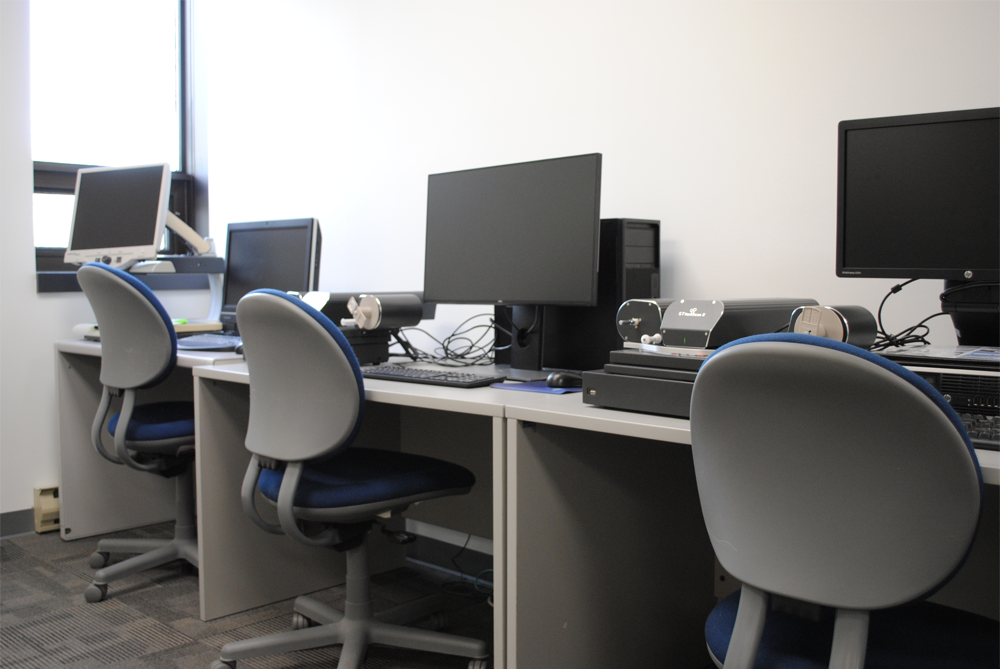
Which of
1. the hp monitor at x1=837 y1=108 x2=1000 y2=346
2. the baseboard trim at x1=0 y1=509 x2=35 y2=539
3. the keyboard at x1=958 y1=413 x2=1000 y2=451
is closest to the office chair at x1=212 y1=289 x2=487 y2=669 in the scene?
the hp monitor at x1=837 y1=108 x2=1000 y2=346

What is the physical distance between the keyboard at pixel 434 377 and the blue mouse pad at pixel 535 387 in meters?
0.04

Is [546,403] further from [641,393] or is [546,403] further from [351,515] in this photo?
[351,515]

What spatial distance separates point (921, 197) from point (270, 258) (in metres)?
2.17

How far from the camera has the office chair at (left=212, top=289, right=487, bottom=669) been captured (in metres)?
1.73

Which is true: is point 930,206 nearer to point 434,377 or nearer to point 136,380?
point 434,377

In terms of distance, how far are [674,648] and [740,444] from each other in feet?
3.47

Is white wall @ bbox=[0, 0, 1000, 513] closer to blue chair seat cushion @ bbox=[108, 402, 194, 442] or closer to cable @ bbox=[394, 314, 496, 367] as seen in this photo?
cable @ bbox=[394, 314, 496, 367]

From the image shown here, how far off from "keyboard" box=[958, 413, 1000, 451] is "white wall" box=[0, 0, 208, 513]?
10.4ft

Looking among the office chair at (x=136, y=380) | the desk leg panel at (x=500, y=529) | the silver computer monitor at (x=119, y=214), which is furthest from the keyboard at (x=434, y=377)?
the silver computer monitor at (x=119, y=214)

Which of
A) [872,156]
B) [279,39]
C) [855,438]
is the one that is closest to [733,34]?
[872,156]

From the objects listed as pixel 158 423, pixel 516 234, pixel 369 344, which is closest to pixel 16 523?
pixel 158 423

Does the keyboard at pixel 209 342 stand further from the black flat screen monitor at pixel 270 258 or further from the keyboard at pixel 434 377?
the keyboard at pixel 434 377

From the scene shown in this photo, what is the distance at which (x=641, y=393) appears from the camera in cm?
141

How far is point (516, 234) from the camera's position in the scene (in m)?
2.00
